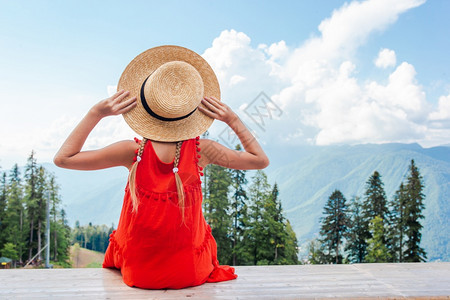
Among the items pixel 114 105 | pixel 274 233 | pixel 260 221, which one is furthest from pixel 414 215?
pixel 114 105

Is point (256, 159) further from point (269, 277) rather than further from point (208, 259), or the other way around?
point (269, 277)

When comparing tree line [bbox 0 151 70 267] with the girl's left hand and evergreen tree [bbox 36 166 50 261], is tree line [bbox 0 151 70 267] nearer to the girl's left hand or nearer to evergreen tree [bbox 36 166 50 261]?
evergreen tree [bbox 36 166 50 261]

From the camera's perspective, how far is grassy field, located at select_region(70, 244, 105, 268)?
26.4 meters

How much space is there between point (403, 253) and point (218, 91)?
1689 centimetres

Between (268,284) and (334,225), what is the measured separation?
14703 mm

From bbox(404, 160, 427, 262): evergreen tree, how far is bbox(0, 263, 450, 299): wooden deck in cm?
1459

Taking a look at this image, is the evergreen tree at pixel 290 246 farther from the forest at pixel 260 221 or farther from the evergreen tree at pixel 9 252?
the evergreen tree at pixel 9 252

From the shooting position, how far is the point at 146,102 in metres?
2.00

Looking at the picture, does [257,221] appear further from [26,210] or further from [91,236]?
[91,236]

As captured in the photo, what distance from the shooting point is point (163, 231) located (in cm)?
210

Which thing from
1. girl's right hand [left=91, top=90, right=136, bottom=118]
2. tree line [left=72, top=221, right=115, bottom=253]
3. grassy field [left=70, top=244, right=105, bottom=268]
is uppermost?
girl's right hand [left=91, top=90, right=136, bottom=118]

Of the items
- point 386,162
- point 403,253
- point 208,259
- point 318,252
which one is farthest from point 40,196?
point 386,162

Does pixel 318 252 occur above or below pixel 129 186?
below

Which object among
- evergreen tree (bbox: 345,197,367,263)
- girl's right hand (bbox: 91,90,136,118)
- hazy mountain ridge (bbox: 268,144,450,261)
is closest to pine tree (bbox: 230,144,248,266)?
evergreen tree (bbox: 345,197,367,263)
